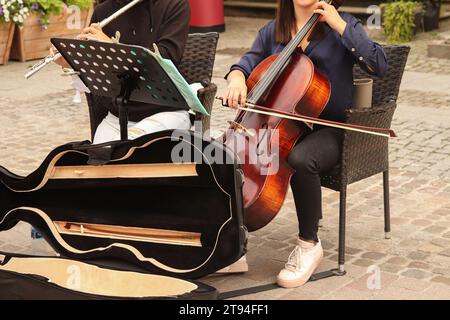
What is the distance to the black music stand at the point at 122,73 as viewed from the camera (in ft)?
10.0

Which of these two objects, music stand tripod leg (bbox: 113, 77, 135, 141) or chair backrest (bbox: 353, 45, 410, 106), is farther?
chair backrest (bbox: 353, 45, 410, 106)

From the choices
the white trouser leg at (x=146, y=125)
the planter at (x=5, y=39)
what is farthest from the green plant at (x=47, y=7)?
the white trouser leg at (x=146, y=125)

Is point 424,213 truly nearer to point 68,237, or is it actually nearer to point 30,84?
point 68,237

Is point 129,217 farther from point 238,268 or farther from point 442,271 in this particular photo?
point 442,271

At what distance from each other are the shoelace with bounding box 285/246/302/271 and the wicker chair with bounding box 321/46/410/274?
0.20 metres

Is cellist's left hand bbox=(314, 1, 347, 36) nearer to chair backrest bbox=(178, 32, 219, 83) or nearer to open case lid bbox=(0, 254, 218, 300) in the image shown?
chair backrest bbox=(178, 32, 219, 83)

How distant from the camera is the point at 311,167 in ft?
11.2

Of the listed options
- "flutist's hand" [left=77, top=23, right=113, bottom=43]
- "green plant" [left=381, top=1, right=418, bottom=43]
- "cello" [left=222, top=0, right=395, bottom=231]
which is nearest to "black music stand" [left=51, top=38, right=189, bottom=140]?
"flutist's hand" [left=77, top=23, right=113, bottom=43]

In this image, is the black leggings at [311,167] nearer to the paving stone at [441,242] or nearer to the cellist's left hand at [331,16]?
the cellist's left hand at [331,16]

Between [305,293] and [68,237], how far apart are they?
1042mm

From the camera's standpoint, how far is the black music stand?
3062 mm

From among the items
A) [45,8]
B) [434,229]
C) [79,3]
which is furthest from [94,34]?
[79,3]

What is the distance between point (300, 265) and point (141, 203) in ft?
2.43

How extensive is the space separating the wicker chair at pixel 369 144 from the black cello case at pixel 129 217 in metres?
0.66
